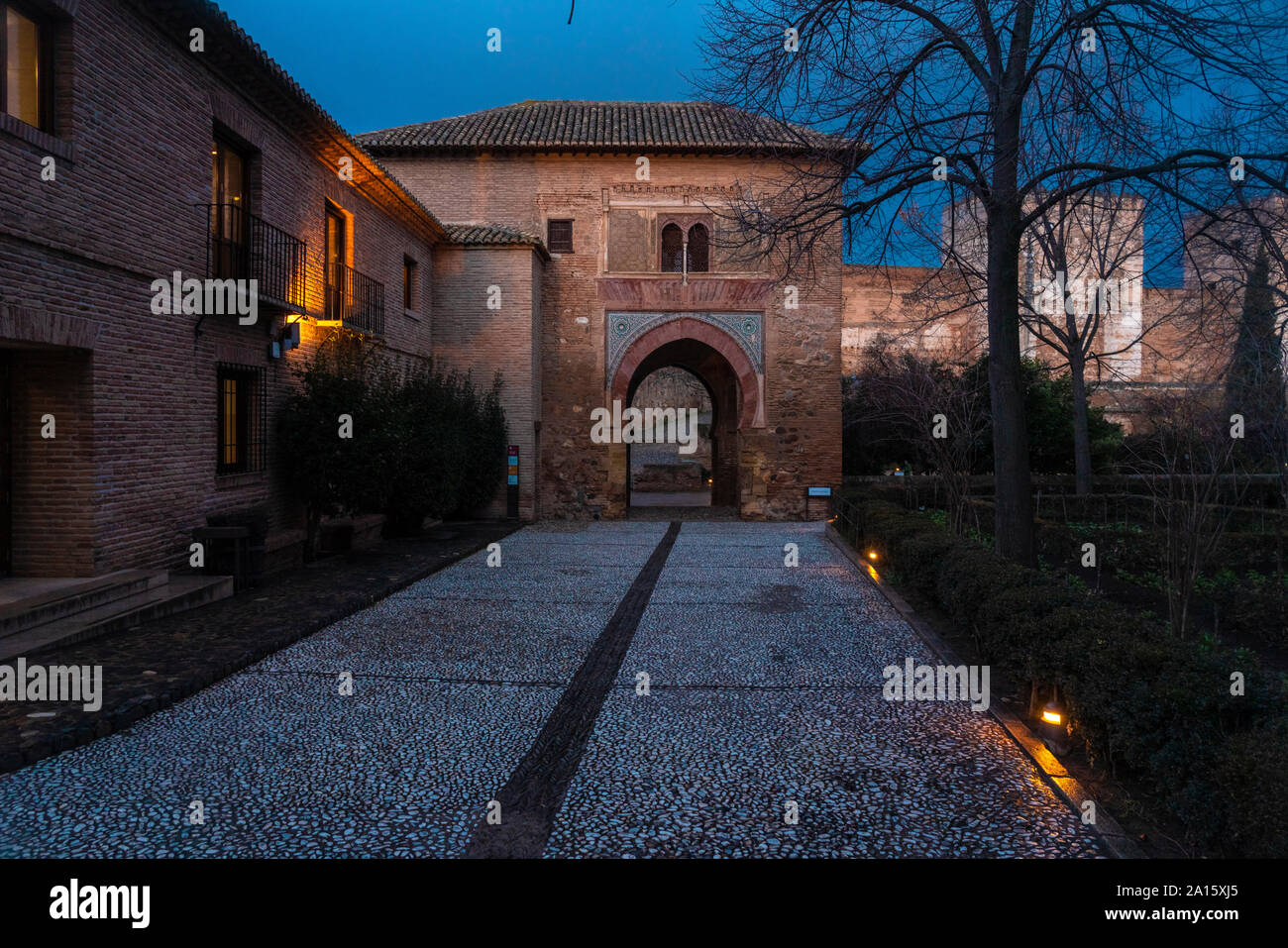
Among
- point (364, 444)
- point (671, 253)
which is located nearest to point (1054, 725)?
point (364, 444)

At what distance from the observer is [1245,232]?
22.9 feet

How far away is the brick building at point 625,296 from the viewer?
54.6ft

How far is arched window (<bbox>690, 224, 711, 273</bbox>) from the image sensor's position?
16.8m

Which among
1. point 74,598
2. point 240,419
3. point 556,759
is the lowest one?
point 556,759

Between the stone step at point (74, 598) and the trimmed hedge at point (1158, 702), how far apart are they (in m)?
6.58

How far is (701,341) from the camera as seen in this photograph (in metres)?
17.0

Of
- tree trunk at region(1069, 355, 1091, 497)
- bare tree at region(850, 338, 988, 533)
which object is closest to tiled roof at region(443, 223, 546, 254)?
bare tree at region(850, 338, 988, 533)

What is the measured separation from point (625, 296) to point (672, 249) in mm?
1404

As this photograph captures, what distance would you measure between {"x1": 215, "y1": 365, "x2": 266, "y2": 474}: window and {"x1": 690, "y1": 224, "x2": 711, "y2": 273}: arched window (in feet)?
31.6

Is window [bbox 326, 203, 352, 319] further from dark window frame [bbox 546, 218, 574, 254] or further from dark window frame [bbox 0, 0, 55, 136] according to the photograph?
dark window frame [bbox 546, 218, 574, 254]

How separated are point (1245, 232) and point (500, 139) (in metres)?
13.2

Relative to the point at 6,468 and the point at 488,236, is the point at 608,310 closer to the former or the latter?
the point at 488,236

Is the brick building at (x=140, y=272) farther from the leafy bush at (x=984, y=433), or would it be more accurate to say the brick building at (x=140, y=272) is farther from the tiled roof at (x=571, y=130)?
the leafy bush at (x=984, y=433)

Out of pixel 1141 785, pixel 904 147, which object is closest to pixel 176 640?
pixel 1141 785
